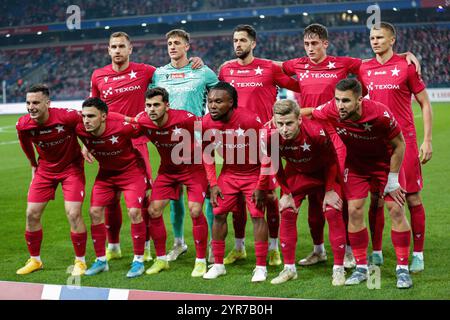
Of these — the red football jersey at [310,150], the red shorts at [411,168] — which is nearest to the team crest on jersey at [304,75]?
the red football jersey at [310,150]

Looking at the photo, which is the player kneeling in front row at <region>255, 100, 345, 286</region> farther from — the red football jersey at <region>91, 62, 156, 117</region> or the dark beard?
the red football jersey at <region>91, 62, 156, 117</region>

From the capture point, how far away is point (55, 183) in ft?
21.6

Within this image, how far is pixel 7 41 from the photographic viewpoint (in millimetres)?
47031

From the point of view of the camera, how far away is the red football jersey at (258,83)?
6777 millimetres

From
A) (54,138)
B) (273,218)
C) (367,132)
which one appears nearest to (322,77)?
(367,132)

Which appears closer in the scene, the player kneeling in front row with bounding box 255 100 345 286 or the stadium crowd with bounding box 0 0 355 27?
the player kneeling in front row with bounding box 255 100 345 286

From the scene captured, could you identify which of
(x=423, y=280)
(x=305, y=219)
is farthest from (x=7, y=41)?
(x=423, y=280)

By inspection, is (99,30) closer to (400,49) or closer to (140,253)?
(400,49)

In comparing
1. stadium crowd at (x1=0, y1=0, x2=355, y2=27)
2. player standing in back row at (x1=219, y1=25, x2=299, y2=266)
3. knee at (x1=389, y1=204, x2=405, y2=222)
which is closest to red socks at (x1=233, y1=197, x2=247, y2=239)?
player standing in back row at (x1=219, y1=25, x2=299, y2=266)

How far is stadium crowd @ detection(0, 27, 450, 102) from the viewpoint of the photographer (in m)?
39.6

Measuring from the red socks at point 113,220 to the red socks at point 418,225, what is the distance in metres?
2.99

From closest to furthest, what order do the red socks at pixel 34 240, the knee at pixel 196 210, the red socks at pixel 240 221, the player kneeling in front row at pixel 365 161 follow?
1. the player kneeling in front row at pixel 365 161
2. the knee at pixel 196 210
3. the red socks at pixel 34 240
4. the red socks at pixel 240 221

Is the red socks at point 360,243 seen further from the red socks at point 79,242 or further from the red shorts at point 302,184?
the red socks at point 79,242

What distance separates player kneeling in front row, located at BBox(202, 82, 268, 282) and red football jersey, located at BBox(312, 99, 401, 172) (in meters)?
0.69
